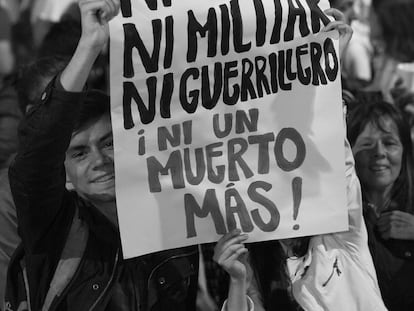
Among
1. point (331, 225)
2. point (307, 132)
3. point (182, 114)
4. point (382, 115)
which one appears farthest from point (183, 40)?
point (382, 115)

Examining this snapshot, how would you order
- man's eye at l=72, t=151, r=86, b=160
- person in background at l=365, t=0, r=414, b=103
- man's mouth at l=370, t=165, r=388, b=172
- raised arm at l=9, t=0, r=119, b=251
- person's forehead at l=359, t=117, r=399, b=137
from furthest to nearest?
person in background at l=365, t=0, r=414, b=103 → person's forehead at l=359, t=117, r=399, b=137 → man's mouth at l=370, t=165, r=388, b=172 → man's eye at l=72, t=151, r=86, b=160 → raised arm at l=9, t=0, r=119, b=251

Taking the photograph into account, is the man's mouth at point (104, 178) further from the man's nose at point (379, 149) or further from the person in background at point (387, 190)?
the man's nose at point (379, 149)

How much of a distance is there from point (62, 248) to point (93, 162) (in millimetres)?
293

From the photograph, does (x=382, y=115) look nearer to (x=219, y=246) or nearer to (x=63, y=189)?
(x=219, y=246)

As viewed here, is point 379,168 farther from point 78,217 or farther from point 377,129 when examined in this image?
point 78,217

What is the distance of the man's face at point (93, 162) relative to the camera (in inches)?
162

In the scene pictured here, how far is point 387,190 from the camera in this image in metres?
4.99

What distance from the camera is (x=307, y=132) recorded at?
4.11 metres

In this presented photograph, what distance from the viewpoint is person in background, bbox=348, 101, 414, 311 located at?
15.0 feet

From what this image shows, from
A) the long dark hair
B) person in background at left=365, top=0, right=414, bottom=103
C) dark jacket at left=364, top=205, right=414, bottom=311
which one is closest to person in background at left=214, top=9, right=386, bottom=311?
the long dark hair

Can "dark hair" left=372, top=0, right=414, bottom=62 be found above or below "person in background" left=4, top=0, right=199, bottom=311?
above

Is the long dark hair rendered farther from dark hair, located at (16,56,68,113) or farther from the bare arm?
dark hair, located at (16,56,68,113)

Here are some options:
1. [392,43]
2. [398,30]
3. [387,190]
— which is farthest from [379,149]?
[398,30]

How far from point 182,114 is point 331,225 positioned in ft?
1.93
